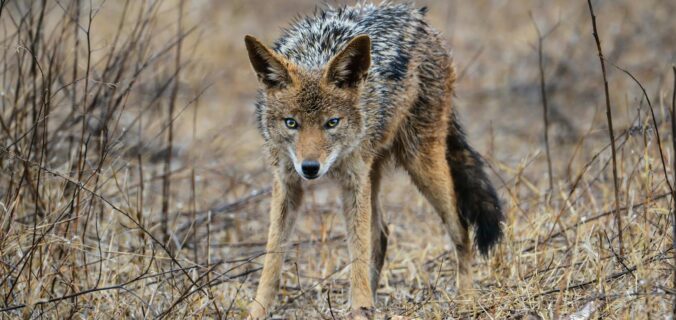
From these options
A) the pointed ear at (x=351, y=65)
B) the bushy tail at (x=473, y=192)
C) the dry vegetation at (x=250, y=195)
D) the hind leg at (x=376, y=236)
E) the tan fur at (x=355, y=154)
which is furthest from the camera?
the hind leg at (x=376, y=236)

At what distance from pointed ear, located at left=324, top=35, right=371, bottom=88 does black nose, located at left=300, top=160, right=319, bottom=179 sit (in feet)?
1.77

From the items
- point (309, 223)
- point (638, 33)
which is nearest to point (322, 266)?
point (309, 223)

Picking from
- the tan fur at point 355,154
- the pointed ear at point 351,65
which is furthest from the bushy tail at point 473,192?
the pointed ear at point 351,65

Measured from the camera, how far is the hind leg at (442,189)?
18.7 feet

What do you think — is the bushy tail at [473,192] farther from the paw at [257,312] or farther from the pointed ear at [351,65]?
the paw at [257,312]

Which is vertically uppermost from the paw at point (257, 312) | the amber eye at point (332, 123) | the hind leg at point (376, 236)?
the amber eye at point (332, 123)

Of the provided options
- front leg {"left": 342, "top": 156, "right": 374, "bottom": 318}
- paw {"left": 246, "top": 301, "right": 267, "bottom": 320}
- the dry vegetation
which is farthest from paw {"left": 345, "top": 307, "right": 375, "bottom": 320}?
paw {"left": 246, "top": 301, "right": 267, "bottom": 320}

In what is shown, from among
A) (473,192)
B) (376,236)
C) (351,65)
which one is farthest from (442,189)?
(351,65)

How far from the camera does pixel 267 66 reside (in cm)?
493

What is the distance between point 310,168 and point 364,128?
574 mm

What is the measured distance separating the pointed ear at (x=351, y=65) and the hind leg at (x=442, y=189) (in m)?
0.94

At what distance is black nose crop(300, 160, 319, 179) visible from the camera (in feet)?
15.3

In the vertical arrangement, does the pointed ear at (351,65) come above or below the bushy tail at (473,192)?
above

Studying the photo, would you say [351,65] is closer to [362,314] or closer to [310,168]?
[310,168]
